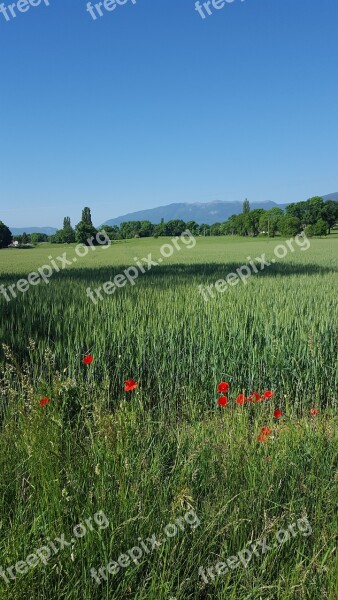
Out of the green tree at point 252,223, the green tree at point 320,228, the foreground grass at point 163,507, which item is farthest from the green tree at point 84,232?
the foreground grass at point 163,507

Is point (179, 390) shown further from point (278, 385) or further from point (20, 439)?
point (20, 439)

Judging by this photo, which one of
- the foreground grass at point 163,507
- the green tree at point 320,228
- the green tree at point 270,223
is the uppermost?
the green tree at point 270,223

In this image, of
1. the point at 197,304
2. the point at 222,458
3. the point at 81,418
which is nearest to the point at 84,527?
the point at 222,458

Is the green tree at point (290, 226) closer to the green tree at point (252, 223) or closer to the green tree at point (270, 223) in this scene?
the green tree at point (270, 223)

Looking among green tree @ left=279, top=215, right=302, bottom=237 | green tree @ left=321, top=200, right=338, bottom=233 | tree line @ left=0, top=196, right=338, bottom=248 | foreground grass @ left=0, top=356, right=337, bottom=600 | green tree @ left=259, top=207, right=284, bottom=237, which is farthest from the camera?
green tree @ left=321, top=200, right=338, bottom=233

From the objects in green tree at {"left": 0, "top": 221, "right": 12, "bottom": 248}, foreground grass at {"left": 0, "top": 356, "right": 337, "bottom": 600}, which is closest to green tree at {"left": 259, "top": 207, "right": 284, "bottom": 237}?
green tree at {"left": 0, "top": 221, "right": 12, "bottom": 248}

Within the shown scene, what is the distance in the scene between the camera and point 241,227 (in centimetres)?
10675

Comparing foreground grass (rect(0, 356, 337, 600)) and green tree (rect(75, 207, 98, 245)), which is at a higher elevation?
green tree (rect(75, 207, 98, 245))

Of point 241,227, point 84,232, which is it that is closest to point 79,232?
point 84,232

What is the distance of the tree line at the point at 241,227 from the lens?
80.2 meters

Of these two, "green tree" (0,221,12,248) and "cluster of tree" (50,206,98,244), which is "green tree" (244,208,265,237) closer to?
"cluster of tree" (50,206,98,244)

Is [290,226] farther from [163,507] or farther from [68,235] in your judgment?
[163,507]

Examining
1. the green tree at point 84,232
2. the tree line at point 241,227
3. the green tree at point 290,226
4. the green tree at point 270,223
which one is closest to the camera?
the green tree at point 84,232

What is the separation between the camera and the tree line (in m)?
80.2
